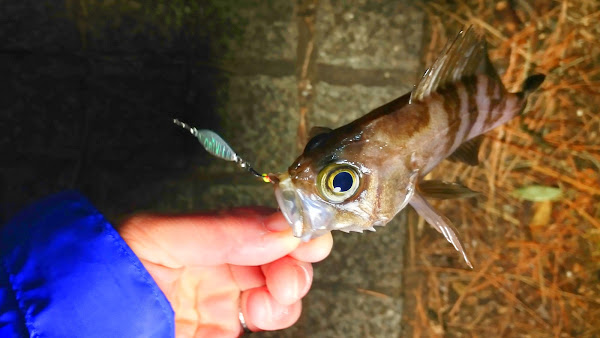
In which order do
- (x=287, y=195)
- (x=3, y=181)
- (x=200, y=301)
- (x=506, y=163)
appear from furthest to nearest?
(x=3, y=181), (x=506, y=163), (x=200, y=301), (x=287, y=195)

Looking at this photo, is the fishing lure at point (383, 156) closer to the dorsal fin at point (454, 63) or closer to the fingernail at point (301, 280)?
the dorsal fin at point (454, 63)

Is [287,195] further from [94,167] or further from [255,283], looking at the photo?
[94,167]

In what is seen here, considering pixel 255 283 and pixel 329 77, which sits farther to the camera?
pixel 329 77

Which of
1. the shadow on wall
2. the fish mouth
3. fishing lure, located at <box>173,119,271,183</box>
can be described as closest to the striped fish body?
the fish mouth

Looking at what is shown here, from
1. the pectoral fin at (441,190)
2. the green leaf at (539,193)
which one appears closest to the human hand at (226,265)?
the pectoral fin at (441,190)

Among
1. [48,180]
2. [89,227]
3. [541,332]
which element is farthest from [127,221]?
[541,332]

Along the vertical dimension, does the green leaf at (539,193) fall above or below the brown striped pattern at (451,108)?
below

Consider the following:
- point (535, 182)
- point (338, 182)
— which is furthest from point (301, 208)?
point (535, 182)
